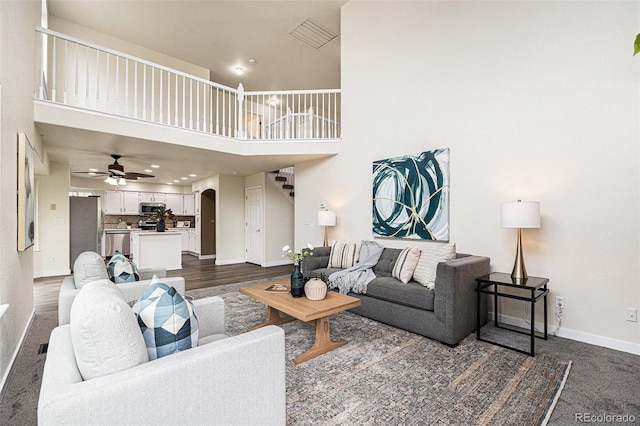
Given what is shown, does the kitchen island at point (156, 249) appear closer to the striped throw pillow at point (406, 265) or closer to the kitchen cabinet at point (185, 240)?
the kitchen cabinet at point (185, 240)

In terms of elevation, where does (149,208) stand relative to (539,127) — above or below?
below

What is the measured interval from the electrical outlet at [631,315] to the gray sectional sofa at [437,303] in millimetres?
1132

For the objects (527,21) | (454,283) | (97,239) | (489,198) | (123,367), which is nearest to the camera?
(123,367)

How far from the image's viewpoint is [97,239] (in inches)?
280

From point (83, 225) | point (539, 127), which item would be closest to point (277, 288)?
point (539, 127)

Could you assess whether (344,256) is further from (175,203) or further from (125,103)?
(175,203)

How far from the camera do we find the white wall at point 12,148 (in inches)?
84.6

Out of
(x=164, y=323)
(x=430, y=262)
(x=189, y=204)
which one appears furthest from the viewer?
(x=189, y=204)

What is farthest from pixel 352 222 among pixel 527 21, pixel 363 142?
pixel 527 21

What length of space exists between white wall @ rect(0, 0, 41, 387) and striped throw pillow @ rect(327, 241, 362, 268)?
3414mm

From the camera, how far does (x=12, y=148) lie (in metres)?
2.45

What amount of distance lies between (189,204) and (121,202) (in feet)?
6.73

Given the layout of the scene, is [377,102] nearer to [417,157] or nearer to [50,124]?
[417,157]

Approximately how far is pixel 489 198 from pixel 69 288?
13.8 feet
